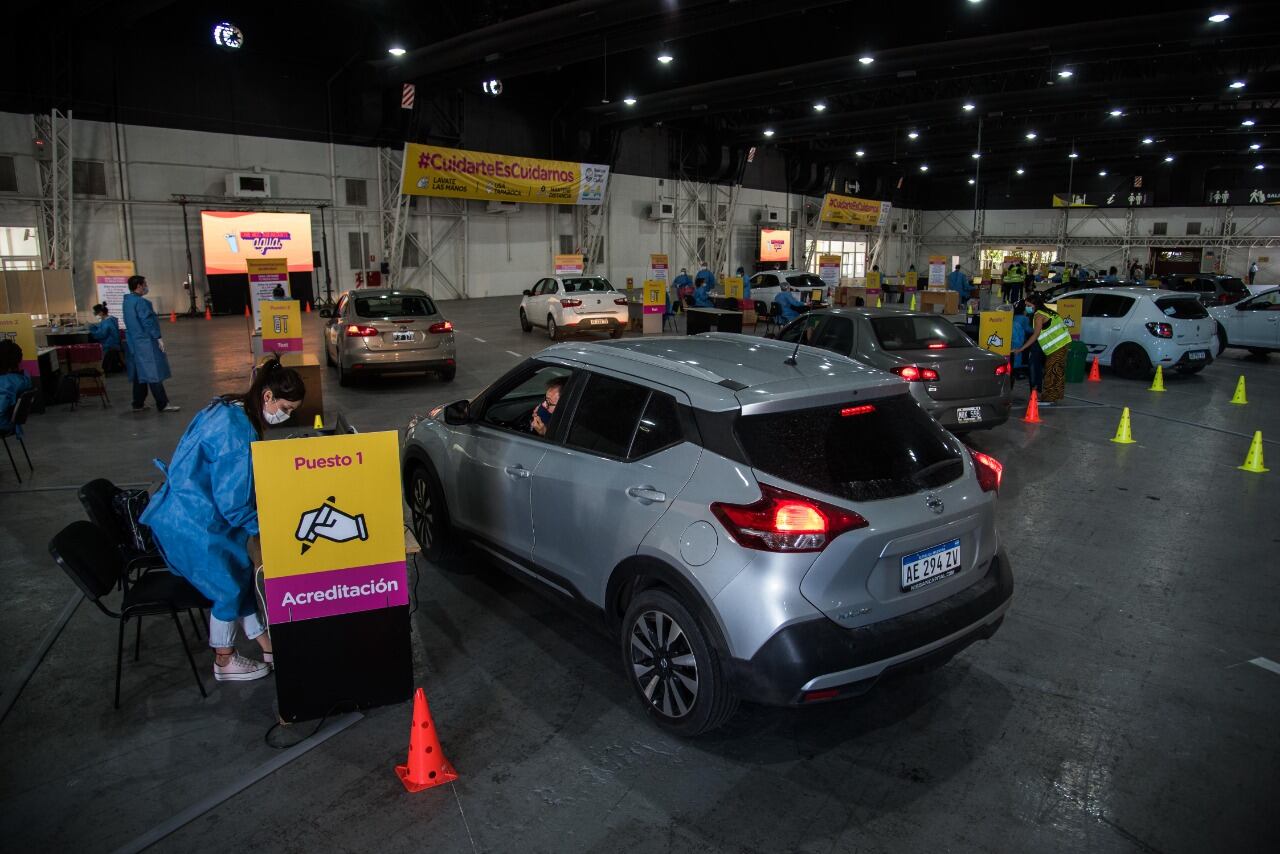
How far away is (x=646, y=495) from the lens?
3.60 metres

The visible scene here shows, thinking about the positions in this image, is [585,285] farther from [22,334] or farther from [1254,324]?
[1254,324]

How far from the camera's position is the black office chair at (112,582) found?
12.3ft

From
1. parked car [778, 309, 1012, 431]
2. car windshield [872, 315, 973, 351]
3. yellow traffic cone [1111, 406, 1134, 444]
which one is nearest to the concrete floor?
parked car [778, 309, 1012, 431]

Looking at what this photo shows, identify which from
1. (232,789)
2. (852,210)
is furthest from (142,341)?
(852,210)

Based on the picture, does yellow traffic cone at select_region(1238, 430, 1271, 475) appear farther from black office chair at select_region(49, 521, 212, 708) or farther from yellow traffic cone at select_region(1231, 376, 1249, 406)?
black office chair at select_region(49, 521, 212, 708)

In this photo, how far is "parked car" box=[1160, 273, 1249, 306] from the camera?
22.8 metres

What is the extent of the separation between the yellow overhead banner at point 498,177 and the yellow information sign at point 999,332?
817 inches

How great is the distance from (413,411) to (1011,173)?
4835 cm

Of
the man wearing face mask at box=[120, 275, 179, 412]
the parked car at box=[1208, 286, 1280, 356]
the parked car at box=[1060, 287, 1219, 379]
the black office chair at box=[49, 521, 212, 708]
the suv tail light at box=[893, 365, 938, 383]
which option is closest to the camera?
the black office chair at box=[49, 521, 212, 708]

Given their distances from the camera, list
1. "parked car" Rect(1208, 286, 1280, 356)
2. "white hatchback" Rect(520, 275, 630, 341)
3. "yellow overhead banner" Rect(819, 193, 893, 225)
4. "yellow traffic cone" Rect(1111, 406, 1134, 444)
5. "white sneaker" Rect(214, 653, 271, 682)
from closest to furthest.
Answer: "white sneaker" Rect(214, 653, 271, 682)
"yellow traffic cone" Rect(1111, 406, 1134, 444)
"parked car" Rect(1208, 286, 1280, 356)
"white hatchback" Rect(520, 275, 630, 341)
"yellow overhead banner" Rect(819, 193, 893, 225)

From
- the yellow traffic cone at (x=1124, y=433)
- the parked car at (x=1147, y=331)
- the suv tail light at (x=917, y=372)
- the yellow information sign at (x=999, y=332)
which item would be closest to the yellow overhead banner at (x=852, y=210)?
the parked car at (x=1147, y=331)

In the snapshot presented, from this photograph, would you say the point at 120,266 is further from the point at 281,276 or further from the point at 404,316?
the point at 404,316

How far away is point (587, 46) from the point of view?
68.2ft

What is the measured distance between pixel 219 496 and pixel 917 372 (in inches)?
259
